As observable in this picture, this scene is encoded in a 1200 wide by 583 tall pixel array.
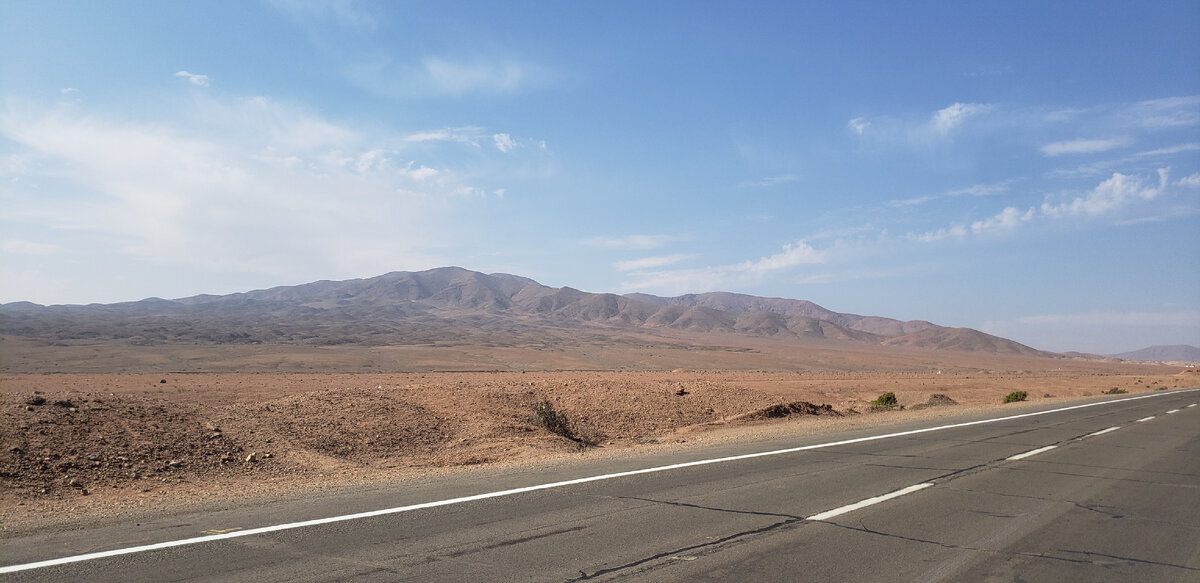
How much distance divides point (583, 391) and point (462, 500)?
16869 mm

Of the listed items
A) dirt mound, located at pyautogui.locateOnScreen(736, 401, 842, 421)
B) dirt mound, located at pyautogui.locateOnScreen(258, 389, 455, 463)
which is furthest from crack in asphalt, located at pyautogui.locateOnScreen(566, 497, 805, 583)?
dirt mound, located at pyautogui.locateOnScreen(736, 401, 842, 421)

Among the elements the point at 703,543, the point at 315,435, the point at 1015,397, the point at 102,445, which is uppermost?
the point at 703,543

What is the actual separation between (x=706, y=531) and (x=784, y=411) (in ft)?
56.4

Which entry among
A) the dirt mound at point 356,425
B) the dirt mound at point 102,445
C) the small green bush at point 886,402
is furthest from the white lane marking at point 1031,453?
the small green bush at point 886,402

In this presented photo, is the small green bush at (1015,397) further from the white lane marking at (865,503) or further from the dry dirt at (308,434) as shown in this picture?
the white lane marking at (865,503)

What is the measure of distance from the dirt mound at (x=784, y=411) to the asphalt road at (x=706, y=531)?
10.3 meters

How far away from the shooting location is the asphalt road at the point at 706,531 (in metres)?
6.10

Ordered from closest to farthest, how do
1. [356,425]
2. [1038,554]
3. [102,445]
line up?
[1038,554], [102,445], [356,425]

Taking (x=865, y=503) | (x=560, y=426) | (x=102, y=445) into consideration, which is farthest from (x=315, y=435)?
(x=865, y=503)

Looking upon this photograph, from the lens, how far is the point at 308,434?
15727 millimetres

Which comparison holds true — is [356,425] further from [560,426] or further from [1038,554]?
[1038,554]

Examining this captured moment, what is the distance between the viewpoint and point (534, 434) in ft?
56.7

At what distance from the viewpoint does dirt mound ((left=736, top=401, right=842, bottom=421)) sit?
22.5 metres

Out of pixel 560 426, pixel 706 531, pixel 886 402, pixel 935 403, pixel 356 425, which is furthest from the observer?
pixel 935 403
